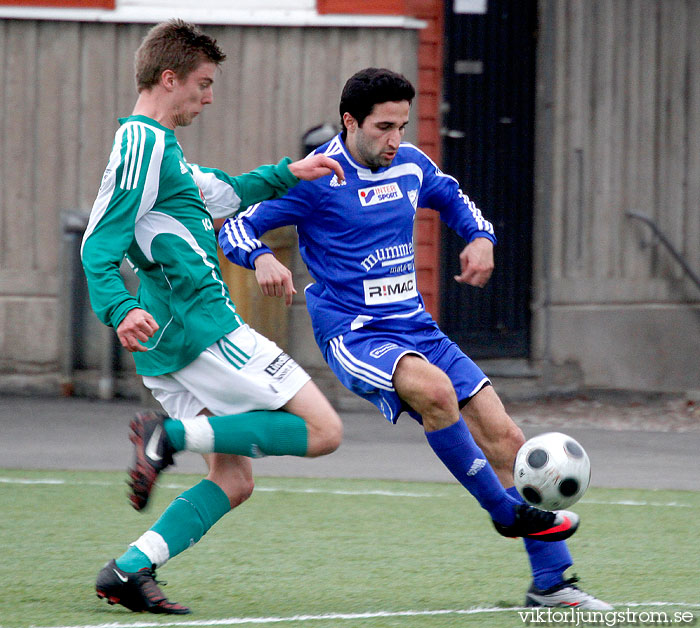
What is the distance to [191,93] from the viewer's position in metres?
4.30

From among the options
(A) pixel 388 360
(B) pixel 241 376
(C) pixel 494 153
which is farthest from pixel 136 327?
(C) pixel 494 153

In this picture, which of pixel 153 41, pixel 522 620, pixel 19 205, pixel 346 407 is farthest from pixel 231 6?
pixel 522 620

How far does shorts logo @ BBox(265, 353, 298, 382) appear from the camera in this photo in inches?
167

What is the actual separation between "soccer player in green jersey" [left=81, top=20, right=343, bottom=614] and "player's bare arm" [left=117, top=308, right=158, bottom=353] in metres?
0.16

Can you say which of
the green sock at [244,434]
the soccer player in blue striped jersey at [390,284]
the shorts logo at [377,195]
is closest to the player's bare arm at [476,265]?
the soccer player in blue striped jersey at [390,284]

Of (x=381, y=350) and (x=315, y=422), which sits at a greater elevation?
(x=381, y=350)

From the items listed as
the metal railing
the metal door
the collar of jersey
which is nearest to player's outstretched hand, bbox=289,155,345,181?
the collar of jersey

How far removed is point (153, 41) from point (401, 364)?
4.69 ft

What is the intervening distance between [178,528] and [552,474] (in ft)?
4.24

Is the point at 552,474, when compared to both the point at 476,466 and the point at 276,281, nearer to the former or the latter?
the point at 476,466

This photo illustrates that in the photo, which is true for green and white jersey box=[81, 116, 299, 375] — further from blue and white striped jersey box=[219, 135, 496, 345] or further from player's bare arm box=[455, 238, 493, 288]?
player's bare arm box=[455, 238, 493, 288]

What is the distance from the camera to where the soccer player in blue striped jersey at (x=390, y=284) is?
454cm

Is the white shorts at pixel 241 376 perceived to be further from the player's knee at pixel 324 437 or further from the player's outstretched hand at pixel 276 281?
the player's outstretched hand at pixel 276 281

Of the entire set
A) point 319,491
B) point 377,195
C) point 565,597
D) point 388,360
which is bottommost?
point 319,491
